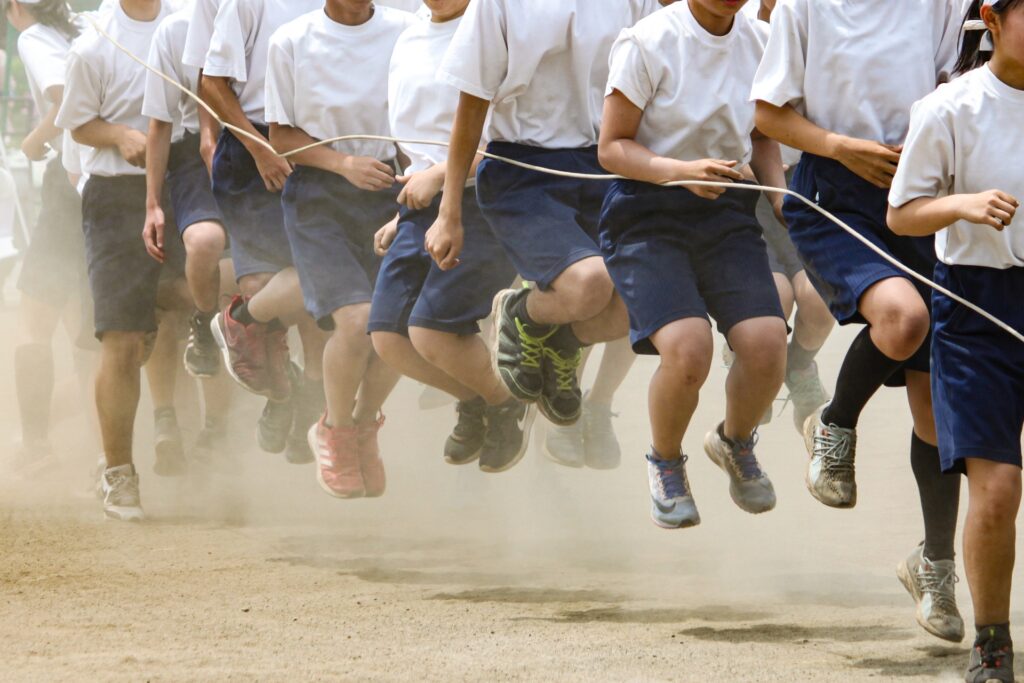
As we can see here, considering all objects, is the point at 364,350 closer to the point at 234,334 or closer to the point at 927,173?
the point at 234,334

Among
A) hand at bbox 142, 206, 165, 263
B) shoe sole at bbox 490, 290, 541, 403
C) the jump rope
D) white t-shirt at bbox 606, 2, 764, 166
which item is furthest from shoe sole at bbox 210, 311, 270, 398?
white t-shirt at bbox 606, 2, 764, 166

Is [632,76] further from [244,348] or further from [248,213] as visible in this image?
[244,348]

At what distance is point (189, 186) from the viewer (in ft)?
22.6

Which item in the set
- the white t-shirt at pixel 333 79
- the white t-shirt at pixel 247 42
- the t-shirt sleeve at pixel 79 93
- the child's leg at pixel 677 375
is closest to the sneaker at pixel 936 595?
the child's leg at pixel 677 375

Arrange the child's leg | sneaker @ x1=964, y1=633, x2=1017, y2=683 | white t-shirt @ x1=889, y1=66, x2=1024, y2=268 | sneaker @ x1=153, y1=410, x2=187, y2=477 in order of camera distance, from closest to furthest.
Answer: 1. white t-shirt @ x1=889, y1=66, x2=1024, y2=268
2. sneaker @ x1=964, y1=633, x2=1017, y2=683
3. the child's leg
4. sneaker @ x1=153, y1=410, x2=187, y2=477

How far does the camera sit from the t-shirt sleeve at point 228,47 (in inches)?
254

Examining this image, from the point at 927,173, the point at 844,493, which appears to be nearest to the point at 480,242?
the point at 844,493

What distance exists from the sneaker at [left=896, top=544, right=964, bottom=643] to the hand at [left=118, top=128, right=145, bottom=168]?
361 centimetres

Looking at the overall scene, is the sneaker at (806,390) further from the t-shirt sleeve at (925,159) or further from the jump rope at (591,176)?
the t-shirt sleeve at (925,159)

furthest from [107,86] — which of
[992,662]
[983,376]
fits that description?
[992,662]

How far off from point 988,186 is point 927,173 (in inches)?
5.3

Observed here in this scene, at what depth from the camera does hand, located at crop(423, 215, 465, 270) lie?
5.25 meters

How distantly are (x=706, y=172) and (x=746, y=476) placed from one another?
925 millimetres

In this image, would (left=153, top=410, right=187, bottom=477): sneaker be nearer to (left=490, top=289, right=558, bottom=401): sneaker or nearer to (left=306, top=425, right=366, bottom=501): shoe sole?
(left=306, top=425, right=366, bottom=501): shoe sole
